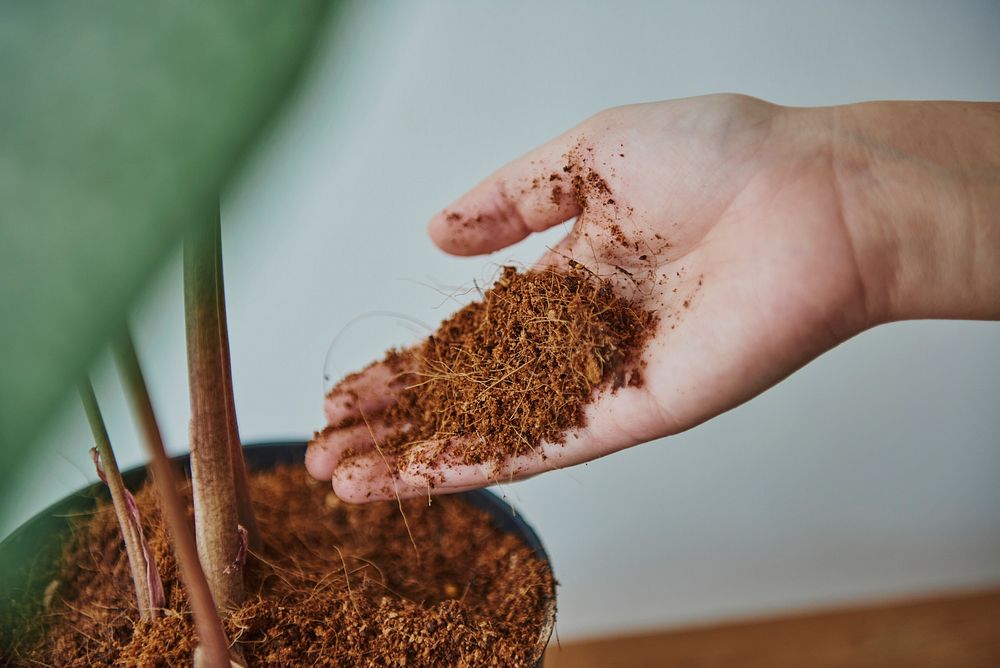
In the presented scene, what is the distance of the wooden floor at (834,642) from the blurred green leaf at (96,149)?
1.11 m

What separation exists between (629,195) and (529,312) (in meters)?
0.16

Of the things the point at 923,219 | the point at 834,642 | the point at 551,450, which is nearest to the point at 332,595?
the point at 551,450

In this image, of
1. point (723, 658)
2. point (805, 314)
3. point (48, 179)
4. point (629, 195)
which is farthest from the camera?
point (723, 658)

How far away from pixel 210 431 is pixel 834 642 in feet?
3.41

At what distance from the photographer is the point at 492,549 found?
0.72 metres

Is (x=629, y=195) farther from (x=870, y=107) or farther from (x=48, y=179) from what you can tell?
(x=48, y=179)

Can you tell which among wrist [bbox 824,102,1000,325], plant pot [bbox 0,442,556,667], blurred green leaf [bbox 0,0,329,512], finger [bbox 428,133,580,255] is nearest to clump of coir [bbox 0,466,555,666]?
plant pot [bbox 0,442,556,667]

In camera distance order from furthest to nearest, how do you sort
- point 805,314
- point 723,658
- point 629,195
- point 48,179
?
point 723,658 < point 629,195 < point 805,314 < point 48,179

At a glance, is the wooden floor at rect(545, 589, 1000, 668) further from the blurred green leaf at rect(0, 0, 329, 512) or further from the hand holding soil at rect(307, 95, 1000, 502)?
the blurred green leaf at rect(0, 0, 329, 512)

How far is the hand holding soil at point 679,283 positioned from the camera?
2.07ft

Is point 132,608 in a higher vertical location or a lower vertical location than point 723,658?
higher

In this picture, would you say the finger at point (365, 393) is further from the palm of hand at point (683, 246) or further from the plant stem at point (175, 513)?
the plant stem at point (175, 513)

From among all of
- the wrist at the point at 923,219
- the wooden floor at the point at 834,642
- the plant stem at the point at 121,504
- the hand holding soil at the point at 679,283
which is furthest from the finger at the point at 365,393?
the wooden floor at the point at 834,642

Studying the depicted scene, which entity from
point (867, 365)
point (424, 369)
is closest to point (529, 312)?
point (424, 369)
